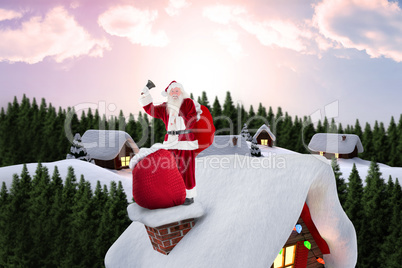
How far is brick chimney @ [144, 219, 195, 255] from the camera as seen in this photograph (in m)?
4.67

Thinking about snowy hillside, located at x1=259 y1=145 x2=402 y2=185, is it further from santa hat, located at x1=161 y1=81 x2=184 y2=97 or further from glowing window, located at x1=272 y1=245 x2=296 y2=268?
santa hat, located at x1=161 y1=81 x2=184 y2=97

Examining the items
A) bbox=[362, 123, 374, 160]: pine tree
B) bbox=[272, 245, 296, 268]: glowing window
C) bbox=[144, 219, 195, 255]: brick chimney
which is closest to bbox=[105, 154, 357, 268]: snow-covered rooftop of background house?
bbox=[144, 219, 195, 255]: brick chimney

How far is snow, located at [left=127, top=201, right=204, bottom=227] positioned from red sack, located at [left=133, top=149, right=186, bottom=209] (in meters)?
0.11

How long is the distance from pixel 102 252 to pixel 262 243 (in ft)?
26.2

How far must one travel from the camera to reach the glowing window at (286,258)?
576cm

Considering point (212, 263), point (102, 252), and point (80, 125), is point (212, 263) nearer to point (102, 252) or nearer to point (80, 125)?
point (102, 252)

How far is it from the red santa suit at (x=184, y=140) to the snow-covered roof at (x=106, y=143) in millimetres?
20215

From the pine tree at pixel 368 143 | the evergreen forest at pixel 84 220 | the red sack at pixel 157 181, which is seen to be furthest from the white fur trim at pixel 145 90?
the pine tree at pixel 368 143

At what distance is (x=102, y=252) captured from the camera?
10.1 m

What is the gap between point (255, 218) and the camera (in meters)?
4.25

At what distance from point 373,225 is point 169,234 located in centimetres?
919

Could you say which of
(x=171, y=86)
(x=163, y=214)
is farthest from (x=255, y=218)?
(x=171, y=86)

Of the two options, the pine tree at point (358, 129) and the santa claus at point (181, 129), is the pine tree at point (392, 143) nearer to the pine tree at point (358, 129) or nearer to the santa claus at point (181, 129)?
the pine tree at point (358, 129)

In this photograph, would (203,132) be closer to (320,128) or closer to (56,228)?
(56,228)
